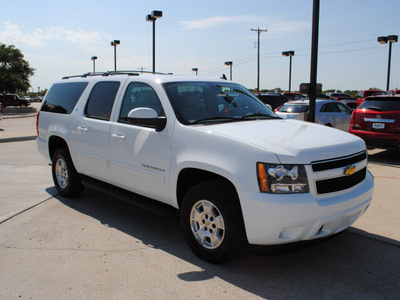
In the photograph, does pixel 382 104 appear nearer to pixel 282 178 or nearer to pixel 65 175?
pixel 282 178

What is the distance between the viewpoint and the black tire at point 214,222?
3.41 meters

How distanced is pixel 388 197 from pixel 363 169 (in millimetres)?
2491

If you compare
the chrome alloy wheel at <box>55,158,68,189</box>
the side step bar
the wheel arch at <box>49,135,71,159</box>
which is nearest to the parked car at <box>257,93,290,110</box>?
the wheel arch at <box>49,135,71,159</box>

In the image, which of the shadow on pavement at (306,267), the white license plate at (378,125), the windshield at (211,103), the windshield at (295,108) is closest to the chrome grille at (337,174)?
the shadow on pavement at (306,267)

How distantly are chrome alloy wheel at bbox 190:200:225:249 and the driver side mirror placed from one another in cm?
96

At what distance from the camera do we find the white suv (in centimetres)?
320

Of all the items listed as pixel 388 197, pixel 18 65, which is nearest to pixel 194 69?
pixel 18 65

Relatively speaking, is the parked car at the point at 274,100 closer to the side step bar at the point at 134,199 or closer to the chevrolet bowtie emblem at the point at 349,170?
the side step bar at the point at 134,199

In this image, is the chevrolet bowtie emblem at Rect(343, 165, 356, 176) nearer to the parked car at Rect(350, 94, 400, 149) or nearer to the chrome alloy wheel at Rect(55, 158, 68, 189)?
the chrome alloy wheel at Rect(55, 158, 68, 189)

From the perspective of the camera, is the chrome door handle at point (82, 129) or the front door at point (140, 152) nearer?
the front door at point (140, 152)

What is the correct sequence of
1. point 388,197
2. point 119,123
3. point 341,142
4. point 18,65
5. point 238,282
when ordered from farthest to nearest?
point 18,65 < point 388,197 < point 119,123 < point 341,142 < point 238,282

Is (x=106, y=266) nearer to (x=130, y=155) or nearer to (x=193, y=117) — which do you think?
(x=130, y=155)

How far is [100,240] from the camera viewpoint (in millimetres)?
4340

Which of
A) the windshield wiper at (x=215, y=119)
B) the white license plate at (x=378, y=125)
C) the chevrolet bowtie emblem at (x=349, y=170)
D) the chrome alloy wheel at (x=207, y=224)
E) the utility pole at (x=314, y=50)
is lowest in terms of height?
the chrome alloy wheel at (x=207, y=224)
